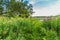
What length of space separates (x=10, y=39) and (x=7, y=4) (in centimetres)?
1873

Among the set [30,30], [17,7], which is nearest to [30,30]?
[30,30]

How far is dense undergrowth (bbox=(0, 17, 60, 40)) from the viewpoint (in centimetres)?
473

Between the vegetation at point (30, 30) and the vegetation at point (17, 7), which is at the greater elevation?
the vegetation at point (30, 30)

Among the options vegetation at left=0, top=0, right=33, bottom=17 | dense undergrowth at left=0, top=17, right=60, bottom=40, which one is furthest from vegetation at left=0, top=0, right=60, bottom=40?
vegetation at left=0, top=0, right=33, bottom=17

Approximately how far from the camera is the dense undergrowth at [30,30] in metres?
4.73

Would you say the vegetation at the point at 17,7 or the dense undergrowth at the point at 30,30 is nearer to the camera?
the dense undergrowth at the point at 30,30

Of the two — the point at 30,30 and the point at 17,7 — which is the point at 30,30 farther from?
the point at 17,7

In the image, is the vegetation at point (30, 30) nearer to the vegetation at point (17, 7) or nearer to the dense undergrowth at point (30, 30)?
the dense undergrowth at point (30, 30)

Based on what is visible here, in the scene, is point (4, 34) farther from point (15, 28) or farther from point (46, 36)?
point (46, 36)

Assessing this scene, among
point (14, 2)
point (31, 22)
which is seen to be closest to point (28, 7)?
point (14, 2)

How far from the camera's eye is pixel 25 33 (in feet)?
16.6

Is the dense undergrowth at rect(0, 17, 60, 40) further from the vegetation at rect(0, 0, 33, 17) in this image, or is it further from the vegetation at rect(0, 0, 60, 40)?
the vegetation at rect(0, 0, 33, 17)

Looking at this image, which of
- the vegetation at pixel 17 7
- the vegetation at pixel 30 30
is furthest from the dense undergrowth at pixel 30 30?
the vegetation at pixel 17 7

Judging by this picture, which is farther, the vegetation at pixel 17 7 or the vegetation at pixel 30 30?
the vegetation at pixel 17 7
